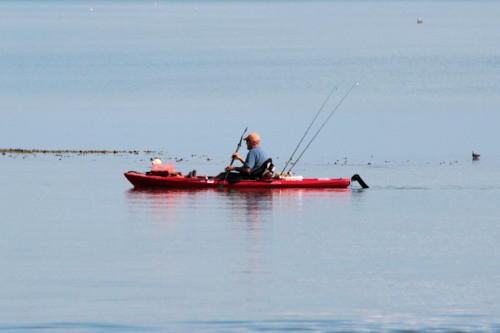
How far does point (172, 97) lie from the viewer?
69.7 m

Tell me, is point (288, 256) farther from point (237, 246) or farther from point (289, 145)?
point (289, 145)

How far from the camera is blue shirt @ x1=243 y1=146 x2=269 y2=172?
29.8 m

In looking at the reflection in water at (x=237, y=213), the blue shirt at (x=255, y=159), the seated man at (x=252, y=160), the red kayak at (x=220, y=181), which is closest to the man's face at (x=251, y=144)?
the seated man at (x=252, y=160)

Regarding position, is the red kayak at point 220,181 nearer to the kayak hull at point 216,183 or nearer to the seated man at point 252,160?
the kayak hull at point 216,183

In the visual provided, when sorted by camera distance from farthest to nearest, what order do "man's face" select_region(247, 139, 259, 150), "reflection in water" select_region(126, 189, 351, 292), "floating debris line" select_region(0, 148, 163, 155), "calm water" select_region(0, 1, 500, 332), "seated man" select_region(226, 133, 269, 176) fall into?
"floating debris line" select_region(0, 148, 163, 155) → "seated man" select_region(226, 133, 269, 176) → "man's face" select_region(247, 139, 259, 150) → "reflection in water" select_region(126, 189, 351, 292) → "calm water" select_region(0, 1, 500, 332)

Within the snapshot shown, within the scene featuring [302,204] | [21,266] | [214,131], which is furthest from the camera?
[214,131]

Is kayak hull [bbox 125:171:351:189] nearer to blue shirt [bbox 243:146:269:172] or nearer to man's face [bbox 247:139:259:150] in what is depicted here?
blue shirt [bbox 243:146:269:172]

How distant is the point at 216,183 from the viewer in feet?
98.5

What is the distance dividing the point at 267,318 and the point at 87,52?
9795 centimetres

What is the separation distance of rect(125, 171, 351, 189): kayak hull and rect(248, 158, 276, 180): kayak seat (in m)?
0.12

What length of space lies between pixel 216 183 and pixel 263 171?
0.99 metres

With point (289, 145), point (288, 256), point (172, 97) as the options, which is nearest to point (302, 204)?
point (288, 256)

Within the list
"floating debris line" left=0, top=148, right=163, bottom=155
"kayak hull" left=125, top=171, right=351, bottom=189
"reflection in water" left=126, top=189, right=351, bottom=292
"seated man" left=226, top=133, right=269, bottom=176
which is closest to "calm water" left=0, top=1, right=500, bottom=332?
"reflection in water" left=126, top=189, right=351, bottom=292

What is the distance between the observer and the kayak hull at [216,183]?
30047 millimetres
